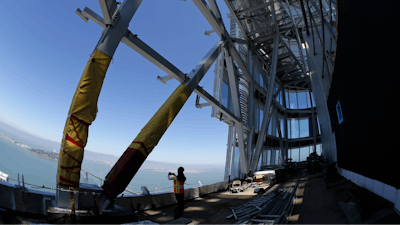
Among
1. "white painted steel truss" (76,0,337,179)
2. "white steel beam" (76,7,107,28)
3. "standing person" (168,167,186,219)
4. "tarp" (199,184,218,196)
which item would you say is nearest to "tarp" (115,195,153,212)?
"standing person" (168,167,186,219)

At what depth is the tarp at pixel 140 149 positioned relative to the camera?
5707mm

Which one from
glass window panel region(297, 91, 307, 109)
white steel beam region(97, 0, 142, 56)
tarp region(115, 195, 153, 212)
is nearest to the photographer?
white steel beam region(97, 0, 142, 56)

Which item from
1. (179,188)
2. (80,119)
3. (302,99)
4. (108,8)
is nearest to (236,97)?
(179,188)

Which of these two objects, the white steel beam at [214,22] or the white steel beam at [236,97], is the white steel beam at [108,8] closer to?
the white steel beam at [214,22]

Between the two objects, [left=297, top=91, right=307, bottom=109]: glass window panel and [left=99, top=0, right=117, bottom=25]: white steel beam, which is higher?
[left=297, top=91, right=307, bottom=109]: glass window panel

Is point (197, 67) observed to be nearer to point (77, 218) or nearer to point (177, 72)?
point (177, 72)

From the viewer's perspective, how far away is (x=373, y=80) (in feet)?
12.8

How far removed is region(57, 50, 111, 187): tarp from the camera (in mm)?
4863

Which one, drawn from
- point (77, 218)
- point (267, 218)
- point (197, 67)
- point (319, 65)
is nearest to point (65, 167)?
point (77, 218)

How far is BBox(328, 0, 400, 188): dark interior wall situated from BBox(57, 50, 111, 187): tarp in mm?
5981

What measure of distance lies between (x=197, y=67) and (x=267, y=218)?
687cm

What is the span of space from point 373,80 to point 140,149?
5945 mm

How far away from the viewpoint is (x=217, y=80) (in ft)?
56.7

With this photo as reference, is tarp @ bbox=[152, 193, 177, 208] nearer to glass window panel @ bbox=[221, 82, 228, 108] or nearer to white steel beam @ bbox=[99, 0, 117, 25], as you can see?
white steel beam @ bbox=[99, 0, 117, 25]
